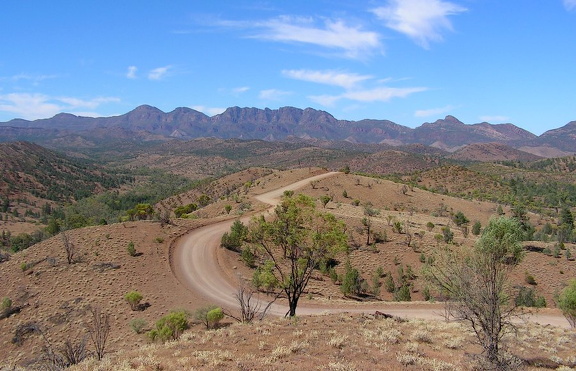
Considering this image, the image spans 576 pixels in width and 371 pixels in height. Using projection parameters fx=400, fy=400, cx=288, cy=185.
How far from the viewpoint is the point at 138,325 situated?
25031 mm

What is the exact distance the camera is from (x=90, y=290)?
98.7 ft

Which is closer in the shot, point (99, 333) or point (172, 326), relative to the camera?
point (99, 333)

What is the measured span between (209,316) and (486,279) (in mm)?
16221

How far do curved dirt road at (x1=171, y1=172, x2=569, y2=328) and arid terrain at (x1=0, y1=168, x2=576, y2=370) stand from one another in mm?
200

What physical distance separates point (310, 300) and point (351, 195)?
4215cm

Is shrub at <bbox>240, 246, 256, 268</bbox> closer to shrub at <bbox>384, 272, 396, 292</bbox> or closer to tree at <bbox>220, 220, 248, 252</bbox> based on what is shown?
tree at <bbox>220, 220, 248, 252</bbox>

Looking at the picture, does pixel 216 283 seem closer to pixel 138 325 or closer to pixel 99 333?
pixel 138 325

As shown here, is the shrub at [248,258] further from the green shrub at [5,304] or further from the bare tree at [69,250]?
the green shrub at [5,304]

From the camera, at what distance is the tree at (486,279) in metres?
14.3

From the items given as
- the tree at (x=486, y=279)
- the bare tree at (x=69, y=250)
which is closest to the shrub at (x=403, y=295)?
the tree at (x=486, y=279)

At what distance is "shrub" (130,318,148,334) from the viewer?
2497cm

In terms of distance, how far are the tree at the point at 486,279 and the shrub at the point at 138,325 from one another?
18.3 meters

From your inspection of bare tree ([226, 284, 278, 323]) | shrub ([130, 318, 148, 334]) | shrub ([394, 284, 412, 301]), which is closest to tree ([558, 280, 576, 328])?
shrub ([394, 284, 412, 301])

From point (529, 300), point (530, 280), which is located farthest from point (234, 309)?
point (530, 280)
